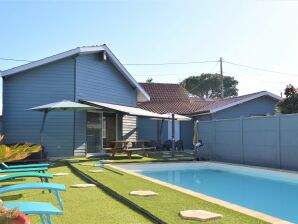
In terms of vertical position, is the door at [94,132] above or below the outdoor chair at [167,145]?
above

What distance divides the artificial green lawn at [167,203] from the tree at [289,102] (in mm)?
12693

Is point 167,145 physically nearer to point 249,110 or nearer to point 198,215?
point 249,110

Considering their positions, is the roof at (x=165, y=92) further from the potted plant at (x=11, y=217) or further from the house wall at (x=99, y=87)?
the potted plant at (x=11, y=217)

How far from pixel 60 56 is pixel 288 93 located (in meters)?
12.5

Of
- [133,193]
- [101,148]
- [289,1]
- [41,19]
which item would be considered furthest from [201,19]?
[133,193]

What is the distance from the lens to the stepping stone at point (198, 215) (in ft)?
19.6

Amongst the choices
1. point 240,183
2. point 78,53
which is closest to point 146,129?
point 78,53

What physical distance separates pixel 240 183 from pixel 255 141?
3.40 metres

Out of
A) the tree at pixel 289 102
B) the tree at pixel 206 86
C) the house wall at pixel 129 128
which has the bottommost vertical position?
the house wall at pixel 129 128

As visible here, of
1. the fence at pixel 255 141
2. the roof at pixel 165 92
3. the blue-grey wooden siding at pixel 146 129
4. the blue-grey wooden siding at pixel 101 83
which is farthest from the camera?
the roof at pixel 165 92

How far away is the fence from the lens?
14.4 metres

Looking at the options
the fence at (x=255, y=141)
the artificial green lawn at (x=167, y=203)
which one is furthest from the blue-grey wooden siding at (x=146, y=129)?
the artificial green lawn at (x=167, y=203)

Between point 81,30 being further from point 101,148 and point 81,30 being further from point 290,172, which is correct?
point 290,172

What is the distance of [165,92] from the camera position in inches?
1355
